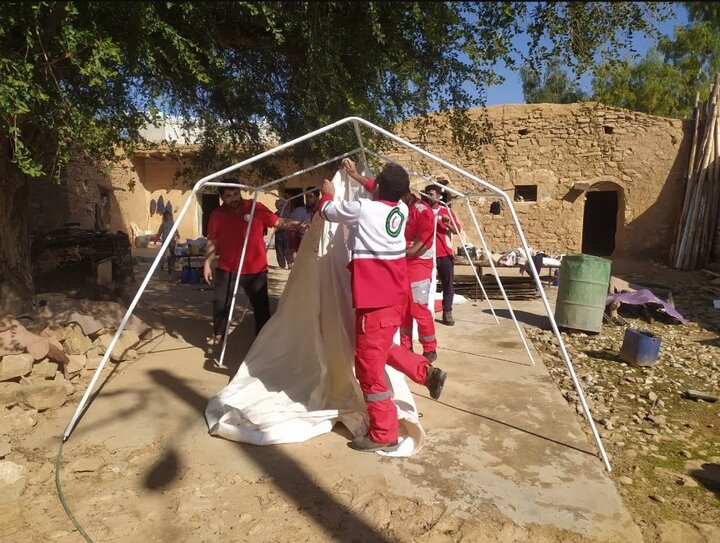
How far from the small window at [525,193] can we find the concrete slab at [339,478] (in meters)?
10.7

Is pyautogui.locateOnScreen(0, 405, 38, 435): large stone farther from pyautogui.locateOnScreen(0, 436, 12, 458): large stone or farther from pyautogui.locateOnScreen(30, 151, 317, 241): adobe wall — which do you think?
pyautogui.locateOnScreen(30, 151, 317, 241): adobe wall

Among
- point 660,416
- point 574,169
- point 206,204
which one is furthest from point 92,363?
point 206,204

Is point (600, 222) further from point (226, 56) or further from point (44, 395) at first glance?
point (44, 395)

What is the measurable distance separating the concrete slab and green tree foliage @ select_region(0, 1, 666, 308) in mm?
2028

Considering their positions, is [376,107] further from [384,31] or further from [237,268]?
[237,268]

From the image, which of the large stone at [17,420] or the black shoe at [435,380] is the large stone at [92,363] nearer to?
the large stone at [17,420]

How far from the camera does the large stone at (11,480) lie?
8.84 ft

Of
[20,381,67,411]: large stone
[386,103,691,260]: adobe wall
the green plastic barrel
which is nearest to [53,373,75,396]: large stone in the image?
[20,381,67,411]: large stone

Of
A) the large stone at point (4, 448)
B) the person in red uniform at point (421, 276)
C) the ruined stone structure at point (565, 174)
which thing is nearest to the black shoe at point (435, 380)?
the person in red uniform at point (421, 276)

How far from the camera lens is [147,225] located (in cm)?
1906

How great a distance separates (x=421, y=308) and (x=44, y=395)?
10.7 feet

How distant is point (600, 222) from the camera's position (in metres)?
18.5

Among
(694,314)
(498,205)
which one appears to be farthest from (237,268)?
(498,205)

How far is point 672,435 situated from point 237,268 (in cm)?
408
